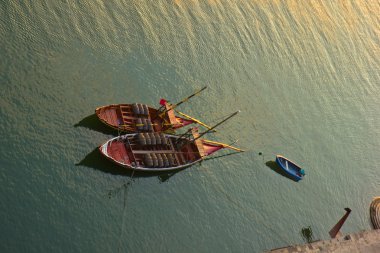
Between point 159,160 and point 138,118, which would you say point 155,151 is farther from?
point 138,118

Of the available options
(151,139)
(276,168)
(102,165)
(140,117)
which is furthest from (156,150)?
(276,168)

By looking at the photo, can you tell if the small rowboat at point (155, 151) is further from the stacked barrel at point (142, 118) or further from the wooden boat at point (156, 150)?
the stacked barrel at point (142, 118)

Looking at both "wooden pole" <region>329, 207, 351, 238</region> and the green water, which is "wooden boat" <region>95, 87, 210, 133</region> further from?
"wooden pole" <region>329, 207, 351, 238</region>

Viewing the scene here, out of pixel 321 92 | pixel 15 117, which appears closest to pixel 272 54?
pixel 321 92

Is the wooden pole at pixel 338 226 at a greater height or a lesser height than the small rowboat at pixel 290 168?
lesser

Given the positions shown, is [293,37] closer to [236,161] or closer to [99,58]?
[236,161]

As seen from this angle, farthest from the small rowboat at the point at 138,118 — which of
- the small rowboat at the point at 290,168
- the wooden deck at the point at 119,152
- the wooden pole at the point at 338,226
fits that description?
the wooden pole at the point at 338,226
